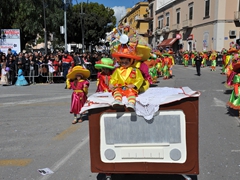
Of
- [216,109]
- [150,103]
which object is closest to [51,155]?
[150,103]

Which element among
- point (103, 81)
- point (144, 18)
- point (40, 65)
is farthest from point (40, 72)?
point (144, 18)

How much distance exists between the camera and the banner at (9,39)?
18.3 meters

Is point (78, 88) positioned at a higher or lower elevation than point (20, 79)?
higher

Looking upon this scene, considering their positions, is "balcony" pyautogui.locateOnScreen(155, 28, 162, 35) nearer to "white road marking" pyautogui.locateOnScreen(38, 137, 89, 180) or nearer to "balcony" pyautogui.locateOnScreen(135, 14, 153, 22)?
"balcony" pyautogui.locateOnScreen(135, 14, 153, 22)

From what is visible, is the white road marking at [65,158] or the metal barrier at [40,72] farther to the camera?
the metal barrier at [40,72]

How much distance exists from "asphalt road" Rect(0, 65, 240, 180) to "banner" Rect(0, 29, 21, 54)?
408 inches

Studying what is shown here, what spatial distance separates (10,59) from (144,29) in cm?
5571

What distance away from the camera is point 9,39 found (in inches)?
732

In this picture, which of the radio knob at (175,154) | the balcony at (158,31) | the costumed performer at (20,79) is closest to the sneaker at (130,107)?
the radio knob at (175,154)

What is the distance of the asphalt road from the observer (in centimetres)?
412

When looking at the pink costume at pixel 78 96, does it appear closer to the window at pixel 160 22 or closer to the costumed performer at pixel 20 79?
the costumed performer at pixel 20 79

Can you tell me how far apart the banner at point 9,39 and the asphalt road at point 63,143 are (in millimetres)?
10361

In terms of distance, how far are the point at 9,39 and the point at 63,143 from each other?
49.8ft

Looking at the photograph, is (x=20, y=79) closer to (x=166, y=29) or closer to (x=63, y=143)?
(x=63, y=143)
